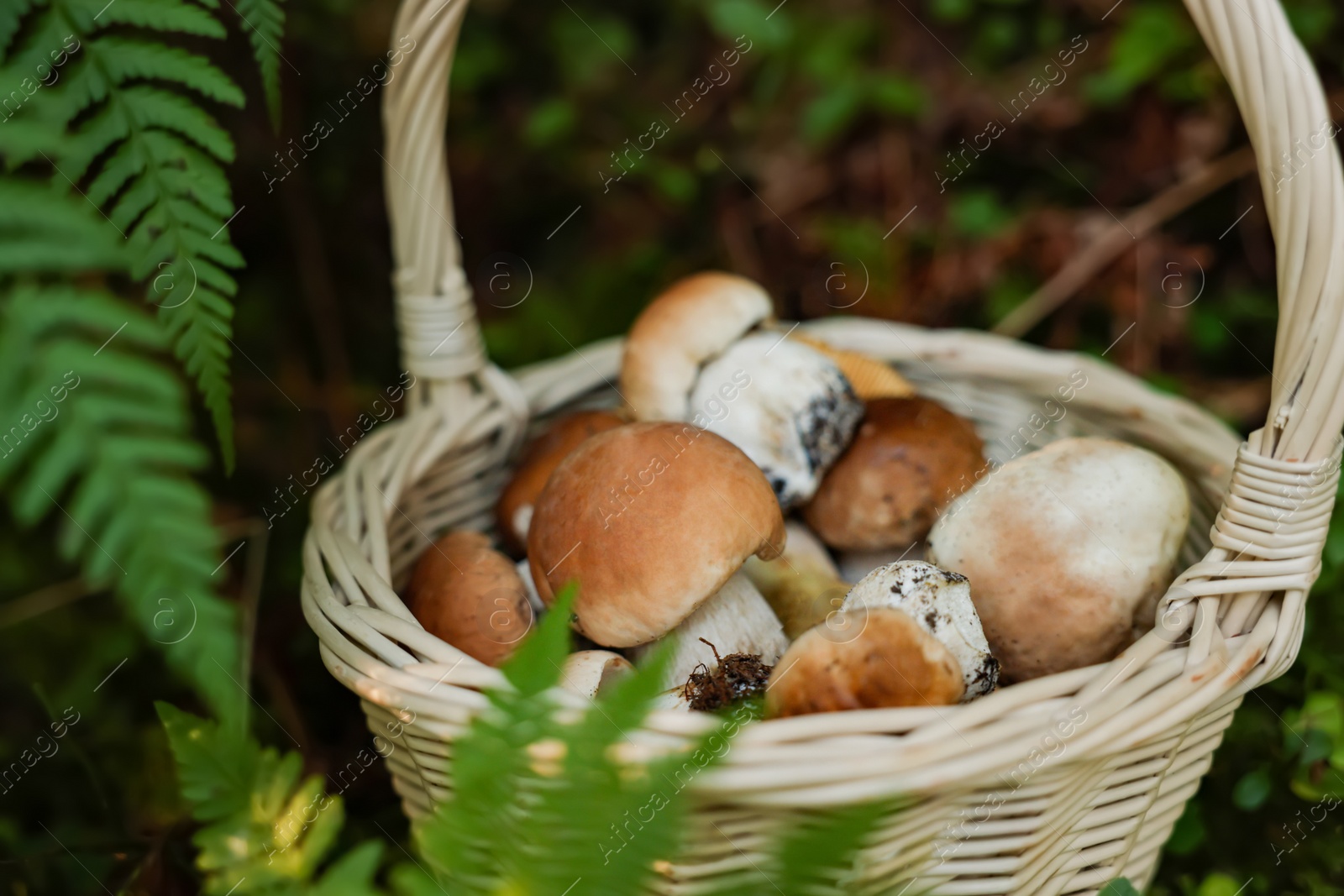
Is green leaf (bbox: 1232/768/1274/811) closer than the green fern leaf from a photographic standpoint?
A: No

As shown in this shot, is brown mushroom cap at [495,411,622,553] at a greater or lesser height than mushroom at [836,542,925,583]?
greater

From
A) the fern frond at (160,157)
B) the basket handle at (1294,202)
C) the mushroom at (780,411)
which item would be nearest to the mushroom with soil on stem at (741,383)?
the mushroom at (780,411)

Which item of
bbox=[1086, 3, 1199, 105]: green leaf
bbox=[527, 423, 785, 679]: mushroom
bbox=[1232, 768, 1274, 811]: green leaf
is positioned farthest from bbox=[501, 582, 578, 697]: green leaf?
bbox=[1086, 3, 1199, 105]: green leaf

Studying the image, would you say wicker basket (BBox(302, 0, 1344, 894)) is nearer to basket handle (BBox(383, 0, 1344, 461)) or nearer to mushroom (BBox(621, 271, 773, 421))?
basket handle (BBox(383, 0, 1344, 461))

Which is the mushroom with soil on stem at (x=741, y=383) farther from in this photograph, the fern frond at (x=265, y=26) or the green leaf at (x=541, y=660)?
the green leaf at (x=541, y=660)

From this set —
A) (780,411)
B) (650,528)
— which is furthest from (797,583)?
(650,528)

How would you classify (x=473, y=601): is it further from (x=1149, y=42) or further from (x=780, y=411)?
(x=1149, y=42)

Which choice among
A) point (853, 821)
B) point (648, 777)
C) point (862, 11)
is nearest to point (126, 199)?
point (648, 777)

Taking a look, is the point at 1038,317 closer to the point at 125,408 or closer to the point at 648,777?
the point at 648,777

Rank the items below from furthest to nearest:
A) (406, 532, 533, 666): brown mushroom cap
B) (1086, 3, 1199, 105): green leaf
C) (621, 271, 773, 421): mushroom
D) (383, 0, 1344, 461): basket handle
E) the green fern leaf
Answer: (1086, 3, 1199, 105): green leaf
(621, 271, 773, 421): mushroom
(406, 532, 533, 666): brown mushroom cap
(383, 0, 1344, 461): basket handle
the green fern leaf

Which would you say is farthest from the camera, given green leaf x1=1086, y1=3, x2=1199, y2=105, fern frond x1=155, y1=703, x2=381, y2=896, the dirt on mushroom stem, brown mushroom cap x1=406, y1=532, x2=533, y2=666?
green leaf x1=1086, y1=3, x2=1199, y2=105
